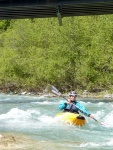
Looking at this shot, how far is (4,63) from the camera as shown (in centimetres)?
3847

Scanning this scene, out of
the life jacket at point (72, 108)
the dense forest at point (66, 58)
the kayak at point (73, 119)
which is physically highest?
the dense forest at point (66, 58)

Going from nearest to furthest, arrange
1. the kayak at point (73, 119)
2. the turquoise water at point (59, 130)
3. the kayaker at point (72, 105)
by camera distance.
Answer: the turquoise water at point (59, 130), the kayak at point (73, 119), the kayaker at point (72, 105)

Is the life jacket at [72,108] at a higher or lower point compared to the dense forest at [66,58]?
lower

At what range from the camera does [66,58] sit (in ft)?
112

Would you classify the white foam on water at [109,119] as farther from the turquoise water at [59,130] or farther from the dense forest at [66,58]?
the dense forest at [66,58]

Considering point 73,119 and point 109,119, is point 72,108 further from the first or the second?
point 109,119

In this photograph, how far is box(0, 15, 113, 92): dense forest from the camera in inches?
1270

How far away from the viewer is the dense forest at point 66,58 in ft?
106

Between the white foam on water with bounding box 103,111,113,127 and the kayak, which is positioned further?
the white foam on water with bounding box 103,111,113,127

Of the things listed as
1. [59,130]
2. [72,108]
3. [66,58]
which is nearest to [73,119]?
[72,108]

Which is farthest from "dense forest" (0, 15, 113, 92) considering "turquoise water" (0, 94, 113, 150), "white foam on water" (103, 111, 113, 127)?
"turquoise water" (0, 94, 113, 150)

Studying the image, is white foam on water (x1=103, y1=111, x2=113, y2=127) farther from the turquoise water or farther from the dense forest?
the dense forest

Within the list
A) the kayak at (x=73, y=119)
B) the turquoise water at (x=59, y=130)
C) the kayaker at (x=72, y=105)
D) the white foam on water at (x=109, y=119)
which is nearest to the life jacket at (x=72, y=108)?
the kayaker at (x=72, y=105)

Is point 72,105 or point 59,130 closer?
point 59,130
